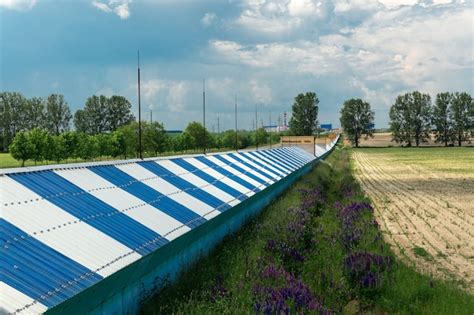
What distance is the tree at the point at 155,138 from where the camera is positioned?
90.6m

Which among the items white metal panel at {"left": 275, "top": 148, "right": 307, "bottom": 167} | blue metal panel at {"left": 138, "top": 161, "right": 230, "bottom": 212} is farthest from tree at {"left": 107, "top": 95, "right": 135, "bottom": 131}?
blue metal panel at {"left": 138, "top": 161, "right": 230, "bottom": 212}

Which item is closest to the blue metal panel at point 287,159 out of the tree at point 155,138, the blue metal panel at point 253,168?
the blue metal panel at point 253,168

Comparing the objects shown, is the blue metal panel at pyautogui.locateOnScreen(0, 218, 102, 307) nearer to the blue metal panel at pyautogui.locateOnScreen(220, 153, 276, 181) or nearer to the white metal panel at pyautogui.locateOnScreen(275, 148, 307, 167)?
the blue metal panel at pyautogui.locateOnScreen(220, 153, 276, 181)

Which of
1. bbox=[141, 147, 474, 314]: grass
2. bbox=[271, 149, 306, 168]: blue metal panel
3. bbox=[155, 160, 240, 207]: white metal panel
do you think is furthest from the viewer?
bbox=[271, 149, 306, 168]: blue metal panel

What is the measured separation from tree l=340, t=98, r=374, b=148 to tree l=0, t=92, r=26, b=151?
3416 inches

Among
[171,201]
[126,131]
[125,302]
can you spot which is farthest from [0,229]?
[126,131]

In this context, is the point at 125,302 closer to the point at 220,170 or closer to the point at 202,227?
the point at 202,227

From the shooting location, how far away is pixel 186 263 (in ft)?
33.4

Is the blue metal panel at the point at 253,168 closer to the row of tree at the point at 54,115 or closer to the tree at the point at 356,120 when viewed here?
the row of tree at the point at 54,115

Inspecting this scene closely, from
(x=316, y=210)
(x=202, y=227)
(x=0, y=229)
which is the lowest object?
(x=316, y=210)

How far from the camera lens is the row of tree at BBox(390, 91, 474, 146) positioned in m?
151

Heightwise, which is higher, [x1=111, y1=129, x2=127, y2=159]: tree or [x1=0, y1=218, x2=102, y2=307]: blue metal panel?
[x1=0, y1=218, x2=102, y2=307]: blue metal panel

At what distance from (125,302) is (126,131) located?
291 feet

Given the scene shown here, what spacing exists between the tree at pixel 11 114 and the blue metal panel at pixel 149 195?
12710cm
